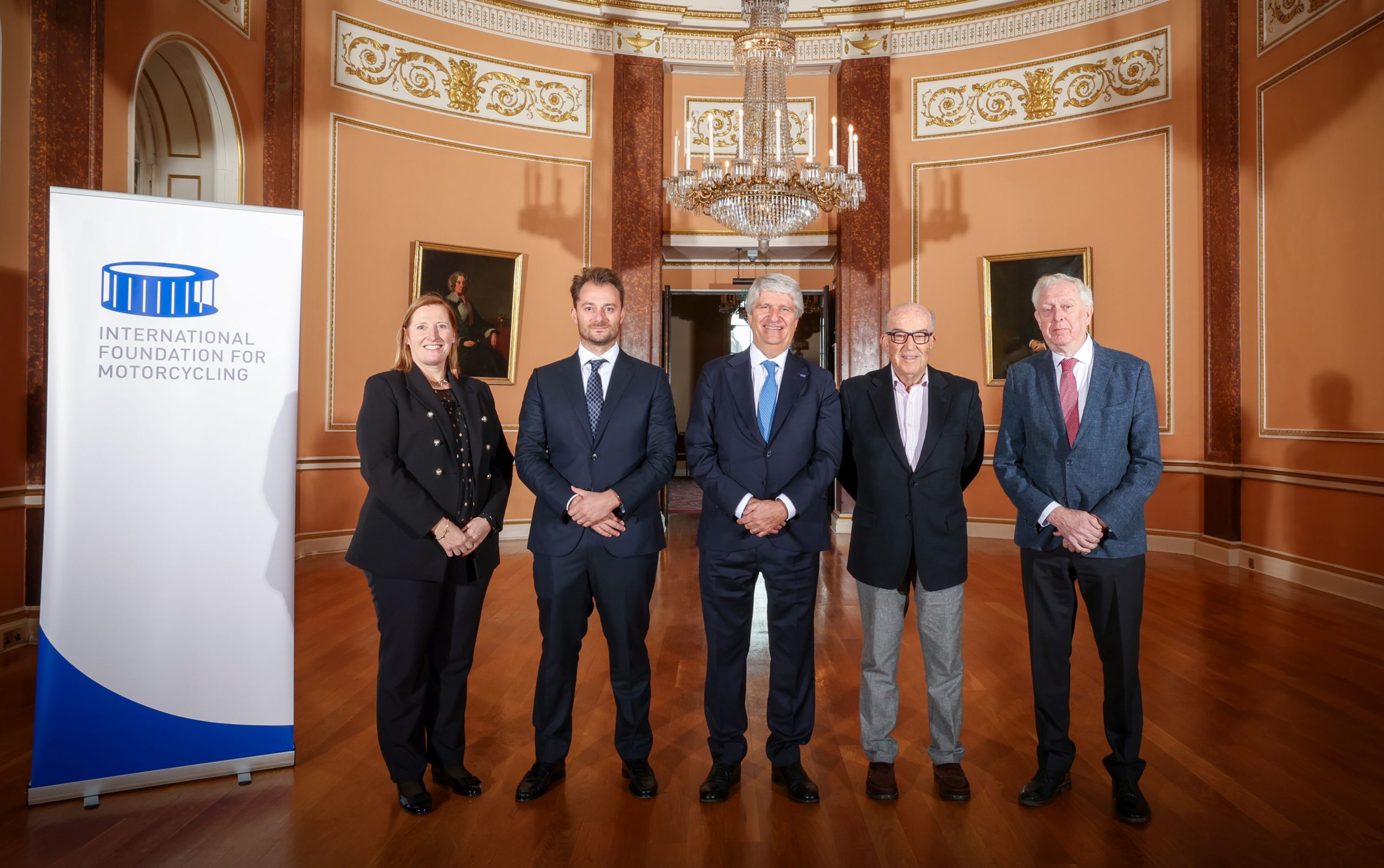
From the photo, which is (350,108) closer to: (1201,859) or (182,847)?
(182,847)

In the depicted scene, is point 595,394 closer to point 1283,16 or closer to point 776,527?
point 776,527

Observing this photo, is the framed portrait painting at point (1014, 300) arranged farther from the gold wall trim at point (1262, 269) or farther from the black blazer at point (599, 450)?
the black blazer at point (599, 450)

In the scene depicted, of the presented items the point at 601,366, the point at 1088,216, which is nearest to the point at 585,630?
the point at 601,366

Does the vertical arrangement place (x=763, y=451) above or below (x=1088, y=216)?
below

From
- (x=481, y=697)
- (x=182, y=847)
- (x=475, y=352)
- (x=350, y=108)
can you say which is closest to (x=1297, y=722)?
(x=481, y=697)

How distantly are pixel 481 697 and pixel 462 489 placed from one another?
1.39m

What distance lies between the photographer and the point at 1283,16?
619 cm

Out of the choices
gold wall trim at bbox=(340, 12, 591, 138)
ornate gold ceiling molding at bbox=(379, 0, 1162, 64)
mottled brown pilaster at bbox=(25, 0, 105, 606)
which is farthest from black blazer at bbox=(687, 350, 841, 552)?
ornate gold ceiling molding at bbox=(379, 0, 1162, 64)

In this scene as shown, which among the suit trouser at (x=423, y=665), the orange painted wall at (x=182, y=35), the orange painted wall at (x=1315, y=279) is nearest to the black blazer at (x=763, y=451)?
the suit trouser at (x=423, y=665)

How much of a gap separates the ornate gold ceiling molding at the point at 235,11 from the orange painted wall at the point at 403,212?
0.56 metres

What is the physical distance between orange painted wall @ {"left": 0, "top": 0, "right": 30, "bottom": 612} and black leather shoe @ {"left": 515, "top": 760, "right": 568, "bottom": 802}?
320 centimetres

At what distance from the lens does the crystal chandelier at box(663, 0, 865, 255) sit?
21.3ft

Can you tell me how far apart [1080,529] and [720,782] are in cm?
133

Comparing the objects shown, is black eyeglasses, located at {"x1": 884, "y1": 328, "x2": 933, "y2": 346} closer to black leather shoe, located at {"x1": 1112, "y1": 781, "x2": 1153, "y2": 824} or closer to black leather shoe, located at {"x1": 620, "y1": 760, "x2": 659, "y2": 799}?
black leather shoe, located at {"x1": 1112, "y1": 781, "x2": 1153, "y2": 824}
